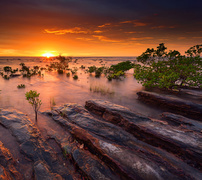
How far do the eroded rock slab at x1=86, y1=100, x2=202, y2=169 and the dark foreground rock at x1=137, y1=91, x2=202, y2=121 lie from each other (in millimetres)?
3629

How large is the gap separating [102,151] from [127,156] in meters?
0.87

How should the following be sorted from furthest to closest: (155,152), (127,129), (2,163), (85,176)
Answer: (127,129) < (155,152) < (2,163) < (85,176)

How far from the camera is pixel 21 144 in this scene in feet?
16.2

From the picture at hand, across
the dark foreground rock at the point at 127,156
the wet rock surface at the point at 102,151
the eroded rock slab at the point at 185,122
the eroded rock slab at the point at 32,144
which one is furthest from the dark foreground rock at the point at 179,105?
the eroded rock slab at the point at 32,144

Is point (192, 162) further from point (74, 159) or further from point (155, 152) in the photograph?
point (74, 159)

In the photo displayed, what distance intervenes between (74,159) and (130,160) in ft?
6.41

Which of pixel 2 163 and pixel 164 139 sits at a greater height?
pixel 164 139

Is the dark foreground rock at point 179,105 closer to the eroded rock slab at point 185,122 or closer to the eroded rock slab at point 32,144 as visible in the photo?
the eroded rock slab at point 185,122

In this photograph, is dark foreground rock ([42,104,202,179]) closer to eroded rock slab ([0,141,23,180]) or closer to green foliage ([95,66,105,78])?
eroded rock slab ([0,141,23,180])

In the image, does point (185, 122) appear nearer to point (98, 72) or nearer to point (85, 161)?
point (85, 161)

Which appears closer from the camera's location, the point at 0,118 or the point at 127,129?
the point at 127,129

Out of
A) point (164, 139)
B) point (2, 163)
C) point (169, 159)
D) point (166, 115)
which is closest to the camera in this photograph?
point (2, 163)

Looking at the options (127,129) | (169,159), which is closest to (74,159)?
(127,129)

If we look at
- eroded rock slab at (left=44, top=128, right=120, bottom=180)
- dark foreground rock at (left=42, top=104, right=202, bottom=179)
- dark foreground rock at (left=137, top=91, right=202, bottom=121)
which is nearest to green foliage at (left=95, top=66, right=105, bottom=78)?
dark foreground rock at (left=137, top=91, right=202, bottom=121)
